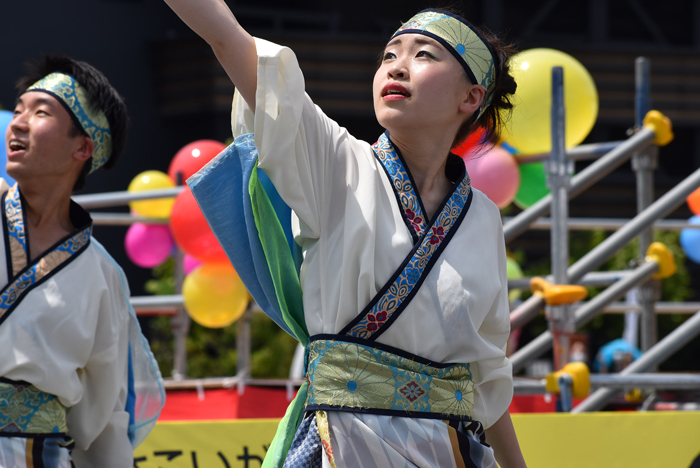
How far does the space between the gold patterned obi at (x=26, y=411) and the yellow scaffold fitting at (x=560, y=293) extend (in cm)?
181

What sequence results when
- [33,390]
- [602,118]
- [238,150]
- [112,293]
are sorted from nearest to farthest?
[238,150]
[33,390]
[112,293]
[602,118]

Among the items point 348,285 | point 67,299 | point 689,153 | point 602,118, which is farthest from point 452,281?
point 689,153

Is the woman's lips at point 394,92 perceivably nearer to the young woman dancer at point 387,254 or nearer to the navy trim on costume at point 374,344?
the young woman dancer at point 387,254

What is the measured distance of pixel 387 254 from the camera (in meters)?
1.60

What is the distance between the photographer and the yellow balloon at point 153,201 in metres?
5.50

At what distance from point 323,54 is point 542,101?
9.67 m

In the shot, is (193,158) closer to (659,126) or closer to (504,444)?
(659,126)

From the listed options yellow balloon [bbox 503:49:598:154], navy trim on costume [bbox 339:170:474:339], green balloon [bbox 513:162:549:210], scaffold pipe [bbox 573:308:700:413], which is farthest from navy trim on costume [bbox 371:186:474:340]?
green balloon [bbox 513:162:549:210]

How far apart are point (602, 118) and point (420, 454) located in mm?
12882

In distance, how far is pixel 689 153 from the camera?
14.4 meters

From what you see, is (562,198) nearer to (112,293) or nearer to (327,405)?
(112,293)

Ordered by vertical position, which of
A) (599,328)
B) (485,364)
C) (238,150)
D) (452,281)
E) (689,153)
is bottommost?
(599,328)

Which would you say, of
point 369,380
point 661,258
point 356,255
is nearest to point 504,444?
point 369,380

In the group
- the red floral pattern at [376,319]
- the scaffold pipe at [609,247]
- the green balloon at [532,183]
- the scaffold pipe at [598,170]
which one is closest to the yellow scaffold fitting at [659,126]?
the scaffold pipe at [598,170]
